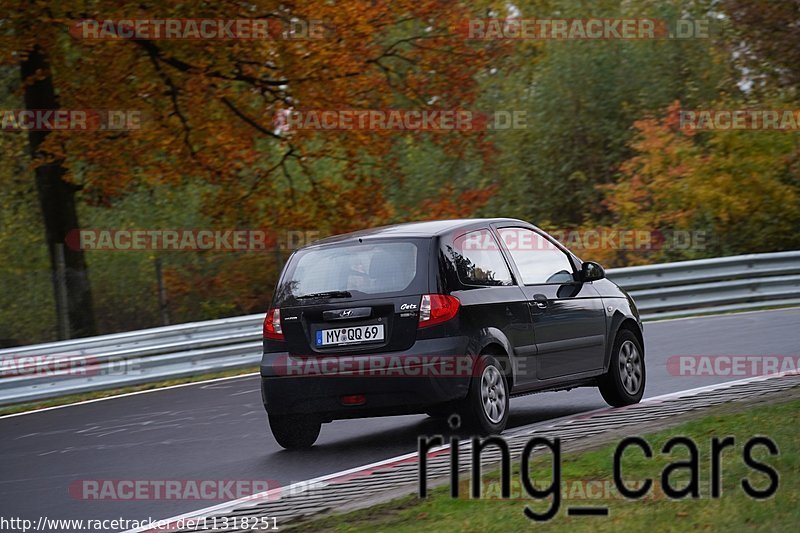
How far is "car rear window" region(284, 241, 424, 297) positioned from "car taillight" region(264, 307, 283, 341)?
0.71 ft

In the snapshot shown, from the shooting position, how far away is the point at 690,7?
3366cm

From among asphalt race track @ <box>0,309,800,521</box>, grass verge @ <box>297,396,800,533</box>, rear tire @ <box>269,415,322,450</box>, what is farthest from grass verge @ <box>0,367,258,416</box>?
grass verge @ <box>297,396,800,533</box>

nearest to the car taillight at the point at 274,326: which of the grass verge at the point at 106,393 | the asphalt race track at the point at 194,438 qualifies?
the asphalt race track at the point at 194,438

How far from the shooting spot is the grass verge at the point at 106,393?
16.0 meters

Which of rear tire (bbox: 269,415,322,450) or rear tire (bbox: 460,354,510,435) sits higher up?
rear tire (bbox: 460,354,510,435)

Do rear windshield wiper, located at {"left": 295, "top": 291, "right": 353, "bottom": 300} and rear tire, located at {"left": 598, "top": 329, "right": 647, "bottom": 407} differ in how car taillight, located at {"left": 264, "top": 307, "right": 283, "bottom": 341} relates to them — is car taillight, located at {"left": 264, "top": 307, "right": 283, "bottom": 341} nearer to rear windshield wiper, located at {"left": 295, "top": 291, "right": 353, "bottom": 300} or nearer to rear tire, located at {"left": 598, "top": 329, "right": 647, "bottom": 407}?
rear windshield wiper, located at {"left": 295, "top": 291, "right": 353, "bottom": 300}

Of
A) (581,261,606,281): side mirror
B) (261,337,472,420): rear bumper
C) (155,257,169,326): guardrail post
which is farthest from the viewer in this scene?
(155,257,169,326): guardrail post

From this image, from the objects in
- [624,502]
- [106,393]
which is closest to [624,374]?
[624,502]

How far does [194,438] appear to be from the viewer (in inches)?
460

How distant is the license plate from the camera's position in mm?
9633

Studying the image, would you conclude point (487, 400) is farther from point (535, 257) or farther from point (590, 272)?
point (590, 272)

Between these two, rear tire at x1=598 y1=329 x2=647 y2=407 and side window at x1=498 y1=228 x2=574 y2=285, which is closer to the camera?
side window at x1=498 y1=228 x2=574 y2=285

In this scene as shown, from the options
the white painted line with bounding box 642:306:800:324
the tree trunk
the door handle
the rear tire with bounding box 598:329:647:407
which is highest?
the tree trunk

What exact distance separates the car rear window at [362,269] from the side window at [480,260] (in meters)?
0.39
